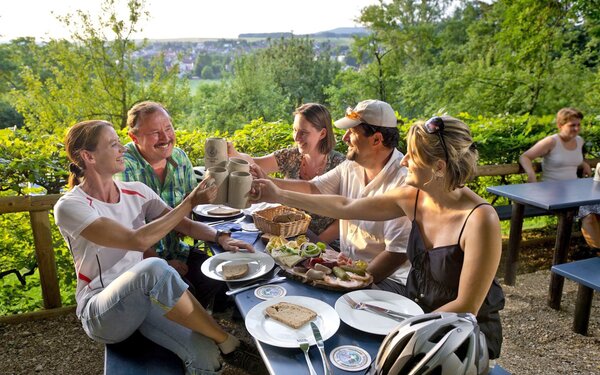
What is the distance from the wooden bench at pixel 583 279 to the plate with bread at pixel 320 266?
1.97 meters

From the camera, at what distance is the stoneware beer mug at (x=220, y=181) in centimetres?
A: 209

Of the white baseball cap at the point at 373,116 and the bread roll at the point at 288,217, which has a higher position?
the white baseball cap at the point at 373,116

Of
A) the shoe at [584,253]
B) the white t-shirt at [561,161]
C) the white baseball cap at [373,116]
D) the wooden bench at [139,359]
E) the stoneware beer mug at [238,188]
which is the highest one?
the white baseball cap at [373,116]

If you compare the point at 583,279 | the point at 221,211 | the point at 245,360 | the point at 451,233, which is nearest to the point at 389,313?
the point at 451,233

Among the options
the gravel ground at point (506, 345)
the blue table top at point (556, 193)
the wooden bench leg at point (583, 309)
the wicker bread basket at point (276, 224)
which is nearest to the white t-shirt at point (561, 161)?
the blue table top at point (556, 193)

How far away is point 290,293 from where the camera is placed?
6.33 feet

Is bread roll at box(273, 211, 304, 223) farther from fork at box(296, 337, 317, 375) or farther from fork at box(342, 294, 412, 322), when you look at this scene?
fork at box(296, 337, 317, 375)

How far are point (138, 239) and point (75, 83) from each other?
42.4ft

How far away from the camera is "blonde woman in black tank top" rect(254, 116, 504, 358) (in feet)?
5.55

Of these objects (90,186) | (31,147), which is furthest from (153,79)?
(90,186)

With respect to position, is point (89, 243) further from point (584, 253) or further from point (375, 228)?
point (584, 253)

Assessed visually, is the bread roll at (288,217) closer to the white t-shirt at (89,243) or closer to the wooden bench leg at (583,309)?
the white t-shirt at (89,243)

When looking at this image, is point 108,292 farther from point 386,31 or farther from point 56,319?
point 386,31

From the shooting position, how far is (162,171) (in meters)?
3.13
